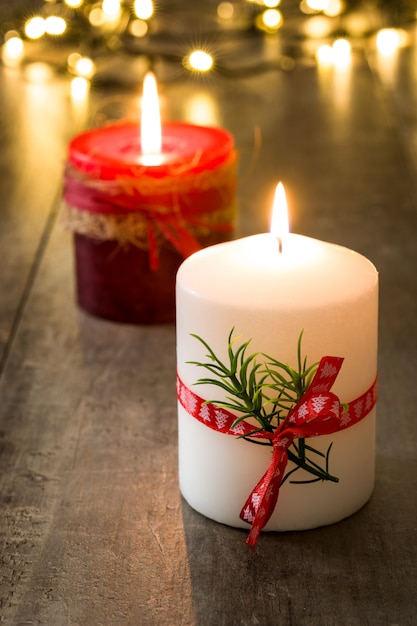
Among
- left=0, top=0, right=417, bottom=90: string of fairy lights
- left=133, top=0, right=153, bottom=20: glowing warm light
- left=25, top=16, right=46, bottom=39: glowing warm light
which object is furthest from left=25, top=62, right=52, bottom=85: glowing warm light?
left=133, top=0, right=153, bottom=20: glowing warm light

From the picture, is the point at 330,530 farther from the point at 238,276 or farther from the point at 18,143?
the point at 18,143

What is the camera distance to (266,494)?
732 millimetres

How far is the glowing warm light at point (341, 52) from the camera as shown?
2.22m

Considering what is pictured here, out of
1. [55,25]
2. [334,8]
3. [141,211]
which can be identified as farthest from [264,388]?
[334,8]

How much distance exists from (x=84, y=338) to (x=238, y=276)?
0.42m

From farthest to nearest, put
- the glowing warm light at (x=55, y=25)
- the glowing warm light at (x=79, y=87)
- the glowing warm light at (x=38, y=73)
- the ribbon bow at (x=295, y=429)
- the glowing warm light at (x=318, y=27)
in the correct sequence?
the glowing warm light at (x=318, y=27)
the glowing warm light at (x=55, y=25)
the glowing warm light at (x=38, y=73)
the glowing warm light at (x=79, y=87)
the ribbon bow at (x=295, y=429)

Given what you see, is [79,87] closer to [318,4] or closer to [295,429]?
[318,4]

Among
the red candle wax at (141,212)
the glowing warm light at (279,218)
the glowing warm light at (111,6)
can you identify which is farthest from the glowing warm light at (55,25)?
the glowing warm light at (279,218)

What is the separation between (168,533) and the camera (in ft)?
2.64

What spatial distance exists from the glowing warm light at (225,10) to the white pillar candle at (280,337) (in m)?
1.82

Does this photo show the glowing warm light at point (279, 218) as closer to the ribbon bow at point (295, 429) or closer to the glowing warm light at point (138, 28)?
the ribbon bow at point (295, 429)

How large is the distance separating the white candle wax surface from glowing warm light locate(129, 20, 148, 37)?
5.50 feet

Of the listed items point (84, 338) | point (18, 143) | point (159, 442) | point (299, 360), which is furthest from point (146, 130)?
point (18, 143)

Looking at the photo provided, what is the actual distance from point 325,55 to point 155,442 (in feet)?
4.96
